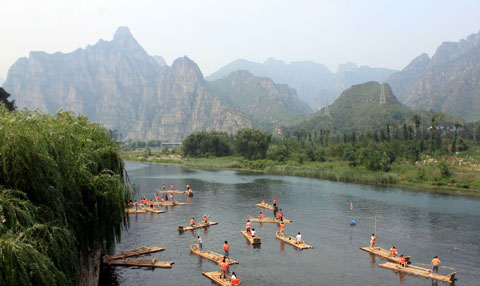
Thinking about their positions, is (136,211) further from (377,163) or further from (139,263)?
(377,163)

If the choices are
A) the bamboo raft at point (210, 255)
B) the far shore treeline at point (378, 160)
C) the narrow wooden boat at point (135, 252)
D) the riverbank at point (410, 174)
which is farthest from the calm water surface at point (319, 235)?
the far shore treeline at point (378, 160)

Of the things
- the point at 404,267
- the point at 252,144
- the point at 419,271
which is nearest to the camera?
the point at 419,271

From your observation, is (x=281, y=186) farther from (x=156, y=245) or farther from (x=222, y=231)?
(x=156, y=245)

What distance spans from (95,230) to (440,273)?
30459 mm

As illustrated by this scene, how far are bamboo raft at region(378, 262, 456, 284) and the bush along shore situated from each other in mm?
52625

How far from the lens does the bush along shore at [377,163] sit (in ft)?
291

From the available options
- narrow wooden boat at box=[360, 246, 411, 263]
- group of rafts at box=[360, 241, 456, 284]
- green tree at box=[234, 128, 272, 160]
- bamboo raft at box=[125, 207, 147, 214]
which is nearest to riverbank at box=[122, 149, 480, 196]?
bamboo raft at box=[125, 207, 147, 214]

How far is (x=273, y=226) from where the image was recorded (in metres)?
52.1

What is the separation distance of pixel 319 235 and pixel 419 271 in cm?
1436

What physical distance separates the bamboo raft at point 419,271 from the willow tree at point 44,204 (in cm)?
2625

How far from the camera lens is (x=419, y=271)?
34.4m

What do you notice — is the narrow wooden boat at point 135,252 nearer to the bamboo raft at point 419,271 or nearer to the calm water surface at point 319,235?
the calm water surface at point 319,235

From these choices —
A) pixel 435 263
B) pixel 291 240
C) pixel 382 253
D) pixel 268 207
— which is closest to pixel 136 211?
pixel 268 207

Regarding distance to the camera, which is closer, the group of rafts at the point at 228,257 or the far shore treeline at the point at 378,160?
the group of rafts at the point at 228,257
